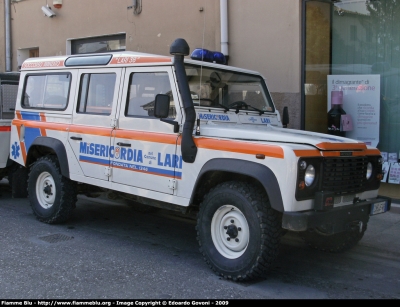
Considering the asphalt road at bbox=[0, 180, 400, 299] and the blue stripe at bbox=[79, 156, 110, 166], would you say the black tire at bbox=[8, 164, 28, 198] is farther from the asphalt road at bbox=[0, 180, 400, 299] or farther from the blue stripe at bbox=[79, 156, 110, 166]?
the blue stripe at bbox=[79, 156, 110, 166]

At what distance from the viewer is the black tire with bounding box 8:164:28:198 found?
748 cm

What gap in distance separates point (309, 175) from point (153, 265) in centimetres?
184

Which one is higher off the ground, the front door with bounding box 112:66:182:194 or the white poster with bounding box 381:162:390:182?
the front door with bounding box 112:66:182:194

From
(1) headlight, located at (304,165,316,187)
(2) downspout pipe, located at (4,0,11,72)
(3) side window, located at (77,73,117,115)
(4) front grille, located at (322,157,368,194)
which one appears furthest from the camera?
(2) downspout pipe, located at (4,0,11,72)

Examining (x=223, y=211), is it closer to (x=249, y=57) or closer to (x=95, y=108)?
(x=95, y=108)

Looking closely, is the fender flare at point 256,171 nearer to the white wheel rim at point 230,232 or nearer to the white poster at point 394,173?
the white wheel rim at point 230,232

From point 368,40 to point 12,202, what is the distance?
6.45 m

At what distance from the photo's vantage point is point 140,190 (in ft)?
17.5

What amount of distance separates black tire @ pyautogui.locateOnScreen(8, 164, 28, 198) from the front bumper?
4.74 meters

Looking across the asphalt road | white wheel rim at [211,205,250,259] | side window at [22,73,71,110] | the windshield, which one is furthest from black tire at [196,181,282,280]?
side window at [22,73,71,110]

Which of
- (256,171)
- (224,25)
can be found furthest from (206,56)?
(224,25)

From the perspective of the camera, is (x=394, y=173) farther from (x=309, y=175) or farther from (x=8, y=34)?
(x=8, y=34)

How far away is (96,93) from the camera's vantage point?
6.00 metres

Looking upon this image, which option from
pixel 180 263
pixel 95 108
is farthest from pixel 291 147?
pixel 95 108
